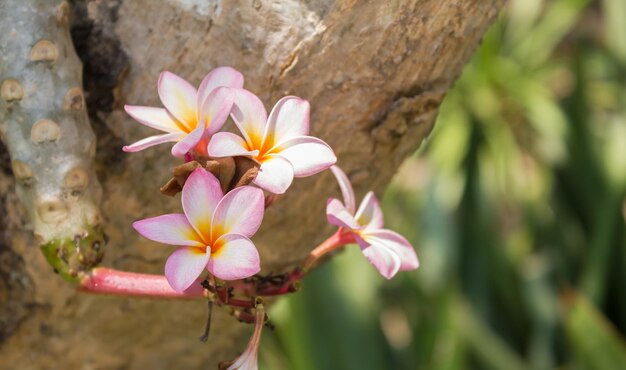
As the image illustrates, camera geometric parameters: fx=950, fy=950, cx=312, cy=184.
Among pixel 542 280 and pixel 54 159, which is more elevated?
pixel 54 159

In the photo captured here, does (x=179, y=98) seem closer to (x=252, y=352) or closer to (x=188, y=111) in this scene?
(x=188, y=111)

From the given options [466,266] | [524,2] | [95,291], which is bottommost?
[466,266]

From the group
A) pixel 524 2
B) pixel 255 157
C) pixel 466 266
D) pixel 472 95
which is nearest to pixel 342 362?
pixel 466 266

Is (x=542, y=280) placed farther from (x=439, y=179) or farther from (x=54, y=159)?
(x=54, y=159)

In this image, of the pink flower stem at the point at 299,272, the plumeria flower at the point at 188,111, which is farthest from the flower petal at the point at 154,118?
the pink flower stem at the point at 299,272

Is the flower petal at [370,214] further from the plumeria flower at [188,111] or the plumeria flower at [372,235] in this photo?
the plumeria flower at [188,111]

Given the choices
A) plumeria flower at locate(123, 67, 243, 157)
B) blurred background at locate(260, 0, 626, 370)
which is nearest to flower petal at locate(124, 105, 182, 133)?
plumeria flower at locate(123, 67, 243, 157)
